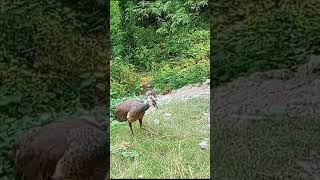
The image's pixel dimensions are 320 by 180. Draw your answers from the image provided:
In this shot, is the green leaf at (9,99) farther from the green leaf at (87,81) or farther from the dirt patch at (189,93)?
the dirt patch at (189,93)

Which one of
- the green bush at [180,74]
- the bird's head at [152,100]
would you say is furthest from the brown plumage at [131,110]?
the green bush at [180,74]

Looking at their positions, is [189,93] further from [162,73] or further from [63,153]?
[63,153]

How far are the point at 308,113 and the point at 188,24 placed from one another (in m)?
0.80

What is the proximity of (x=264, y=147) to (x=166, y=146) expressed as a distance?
0.51 meters

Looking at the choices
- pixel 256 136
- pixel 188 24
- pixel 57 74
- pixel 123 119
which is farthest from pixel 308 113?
pixel 57 74

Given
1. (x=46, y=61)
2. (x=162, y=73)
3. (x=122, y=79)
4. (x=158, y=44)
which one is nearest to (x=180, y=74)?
(x=162, y=73)

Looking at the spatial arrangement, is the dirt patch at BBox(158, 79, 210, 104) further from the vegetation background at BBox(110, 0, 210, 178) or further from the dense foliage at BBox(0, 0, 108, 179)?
the dense foliage at BBox(0, 0, 108, 179)

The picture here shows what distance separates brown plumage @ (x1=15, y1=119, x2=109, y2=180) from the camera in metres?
2.72

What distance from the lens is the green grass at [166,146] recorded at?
301cm

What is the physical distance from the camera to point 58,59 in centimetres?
298

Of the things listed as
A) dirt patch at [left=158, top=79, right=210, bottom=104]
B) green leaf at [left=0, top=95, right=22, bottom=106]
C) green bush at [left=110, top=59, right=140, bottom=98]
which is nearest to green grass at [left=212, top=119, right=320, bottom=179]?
dirt patch at [left=158, top=79, right=210, bottom=104]

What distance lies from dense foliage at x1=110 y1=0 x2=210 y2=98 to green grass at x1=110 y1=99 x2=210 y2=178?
0.16 m

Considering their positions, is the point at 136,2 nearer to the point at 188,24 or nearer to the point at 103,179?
the point at 188,24

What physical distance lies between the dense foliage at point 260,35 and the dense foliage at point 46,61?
0.63 metres
